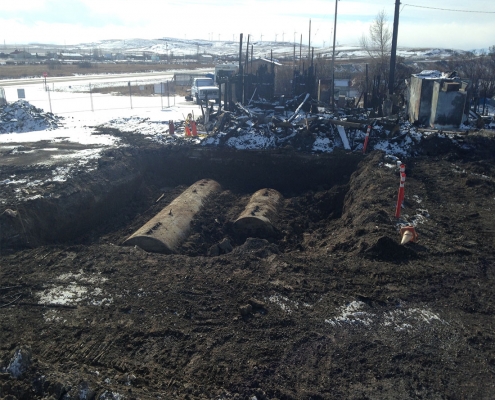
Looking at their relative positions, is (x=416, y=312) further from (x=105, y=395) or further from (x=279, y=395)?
(x=105, y=395)

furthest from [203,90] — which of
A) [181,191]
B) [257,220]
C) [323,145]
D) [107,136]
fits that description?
[257,220]

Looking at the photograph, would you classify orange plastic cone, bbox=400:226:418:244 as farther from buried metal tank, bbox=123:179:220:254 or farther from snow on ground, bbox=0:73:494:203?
snow on ground, bbox=0:73:494:203

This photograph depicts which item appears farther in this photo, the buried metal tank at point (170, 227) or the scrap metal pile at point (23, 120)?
the scrap metal pile at point (23, 120)

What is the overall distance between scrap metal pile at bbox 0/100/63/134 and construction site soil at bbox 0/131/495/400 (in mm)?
10766

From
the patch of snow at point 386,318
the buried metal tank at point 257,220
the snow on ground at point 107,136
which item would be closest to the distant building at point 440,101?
the snow on ground at point 107,136

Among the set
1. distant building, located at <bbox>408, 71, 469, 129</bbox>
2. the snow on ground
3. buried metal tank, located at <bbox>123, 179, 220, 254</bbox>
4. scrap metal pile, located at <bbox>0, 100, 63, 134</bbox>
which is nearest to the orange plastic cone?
buried metal tank, located at <bbox>123, 179, 220, 254</bbox>

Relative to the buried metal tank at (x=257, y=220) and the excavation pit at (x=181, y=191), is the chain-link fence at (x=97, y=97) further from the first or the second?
Result: the buried metal tank at (x=257, y=220)

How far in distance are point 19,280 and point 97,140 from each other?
36.1ft

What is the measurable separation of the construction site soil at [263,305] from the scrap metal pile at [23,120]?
35.3 feet

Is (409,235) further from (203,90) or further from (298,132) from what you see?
(203,90)

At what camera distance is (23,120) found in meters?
20.3

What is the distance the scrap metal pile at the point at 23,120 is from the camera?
1983 centimetres

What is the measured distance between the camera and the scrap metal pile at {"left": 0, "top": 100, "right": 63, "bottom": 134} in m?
19.8

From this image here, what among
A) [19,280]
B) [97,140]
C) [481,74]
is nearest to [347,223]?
[19,280]
